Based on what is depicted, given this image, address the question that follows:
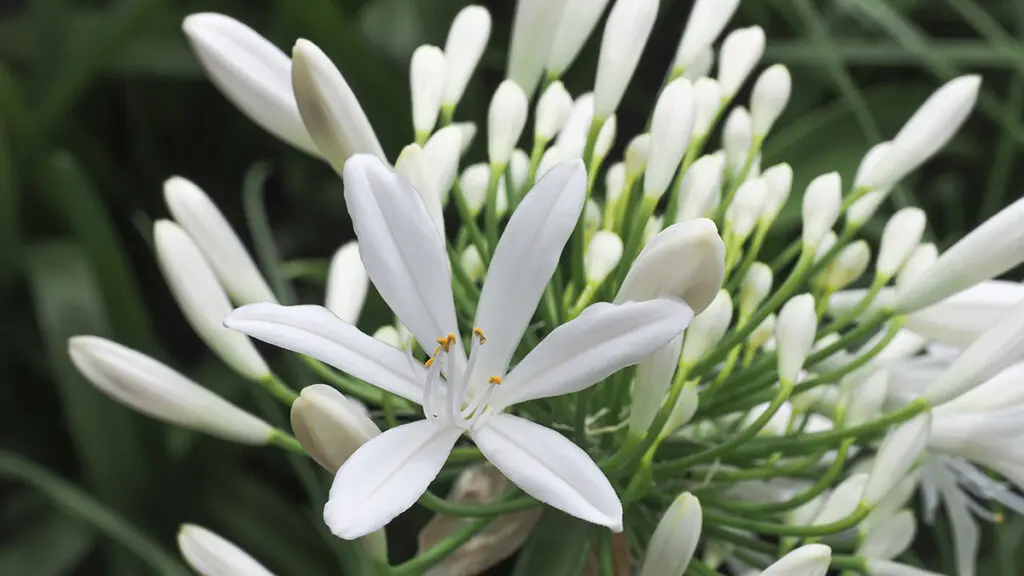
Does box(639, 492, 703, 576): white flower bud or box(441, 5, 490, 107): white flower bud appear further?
box(441, 5, 490, 107): white flower bud

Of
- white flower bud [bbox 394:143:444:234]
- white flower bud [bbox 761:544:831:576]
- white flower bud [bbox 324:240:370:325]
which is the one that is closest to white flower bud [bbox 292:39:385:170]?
white flower bud [bbox 394:143:444:234]

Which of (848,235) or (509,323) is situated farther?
(848,235)

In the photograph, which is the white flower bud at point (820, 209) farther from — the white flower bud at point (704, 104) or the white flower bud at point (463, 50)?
the white flower bud at point (463, 50)

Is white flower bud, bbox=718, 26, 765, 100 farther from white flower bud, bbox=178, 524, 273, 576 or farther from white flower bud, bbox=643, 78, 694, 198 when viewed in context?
white flower bud, bbox=178, 524, 273, 576

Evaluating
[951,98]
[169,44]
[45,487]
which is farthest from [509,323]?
[169,44]

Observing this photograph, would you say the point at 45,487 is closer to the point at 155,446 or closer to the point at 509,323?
the point at 155,446

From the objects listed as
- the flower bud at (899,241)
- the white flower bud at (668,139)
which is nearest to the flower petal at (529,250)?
the white flower bud at (668,139)
